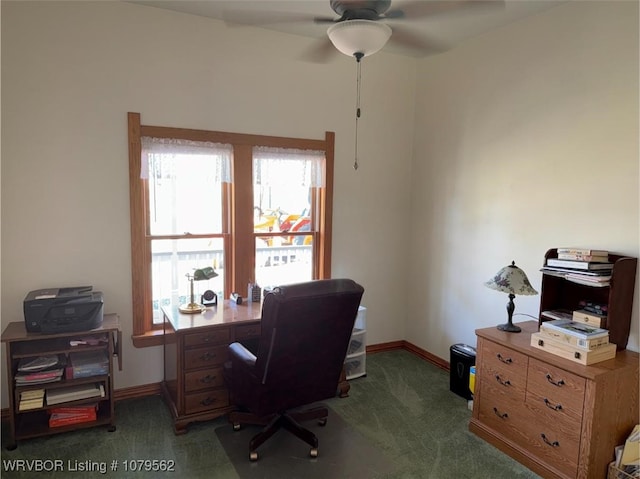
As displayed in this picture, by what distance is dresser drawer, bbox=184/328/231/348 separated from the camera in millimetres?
2736

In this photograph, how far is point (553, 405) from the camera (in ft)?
7.70

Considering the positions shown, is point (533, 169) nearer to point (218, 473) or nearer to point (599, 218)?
point (599, 218)

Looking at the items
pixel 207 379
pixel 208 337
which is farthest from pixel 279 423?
pixel 208 337

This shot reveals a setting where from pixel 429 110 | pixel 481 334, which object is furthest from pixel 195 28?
pixel 481 334

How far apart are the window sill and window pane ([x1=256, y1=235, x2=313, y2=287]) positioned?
89 centimetres

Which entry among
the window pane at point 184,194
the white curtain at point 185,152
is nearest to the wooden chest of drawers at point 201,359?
the window pane at point 184,194

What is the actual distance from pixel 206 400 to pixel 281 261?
1.35 metres

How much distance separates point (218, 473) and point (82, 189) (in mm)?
2052

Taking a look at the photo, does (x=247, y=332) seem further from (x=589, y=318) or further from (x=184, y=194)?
(x=589, y=318)

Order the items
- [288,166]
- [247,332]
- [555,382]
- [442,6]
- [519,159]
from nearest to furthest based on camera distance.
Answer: [442,6]
[555,382]
[247,332]
[519,159]
[288,166]

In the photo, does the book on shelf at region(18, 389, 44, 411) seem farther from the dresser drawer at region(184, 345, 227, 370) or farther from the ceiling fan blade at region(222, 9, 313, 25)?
the ceiling fan blade at region(222, 9, 313, 25)

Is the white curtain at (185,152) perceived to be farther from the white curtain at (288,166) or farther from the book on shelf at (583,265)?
the book on shelf at (583,265)

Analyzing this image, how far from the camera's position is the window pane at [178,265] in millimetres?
3254

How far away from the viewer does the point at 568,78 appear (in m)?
2.78
